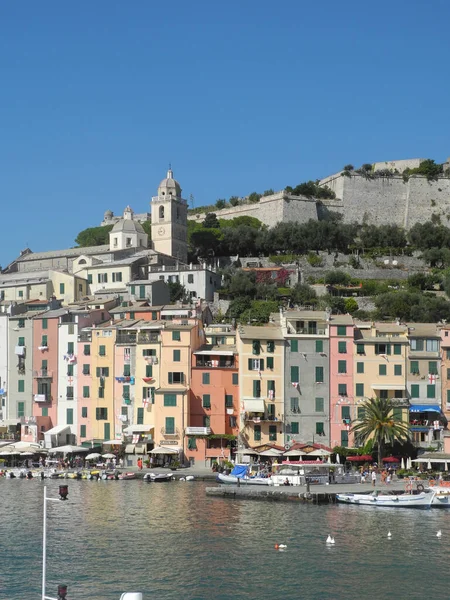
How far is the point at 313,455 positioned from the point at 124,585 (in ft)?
100

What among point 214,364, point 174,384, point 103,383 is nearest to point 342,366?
point 214,364

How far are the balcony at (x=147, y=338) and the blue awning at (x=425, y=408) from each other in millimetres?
18320

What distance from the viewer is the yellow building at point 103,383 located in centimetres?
7075

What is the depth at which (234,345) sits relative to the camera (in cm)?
7100

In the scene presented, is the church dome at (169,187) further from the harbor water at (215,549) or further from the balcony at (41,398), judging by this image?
the harbor water at (215,549)

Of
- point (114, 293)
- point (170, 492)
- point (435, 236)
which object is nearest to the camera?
point (170, 492)

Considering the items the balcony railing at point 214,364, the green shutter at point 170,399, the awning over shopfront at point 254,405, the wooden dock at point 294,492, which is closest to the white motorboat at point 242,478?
the wooden dock at point 294,492

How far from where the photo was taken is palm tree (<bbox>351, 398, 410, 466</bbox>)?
6147 centimetres

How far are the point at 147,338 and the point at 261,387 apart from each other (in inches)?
361

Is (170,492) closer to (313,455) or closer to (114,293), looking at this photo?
(313,455)

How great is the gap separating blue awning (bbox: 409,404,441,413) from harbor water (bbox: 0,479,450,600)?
14.3 m

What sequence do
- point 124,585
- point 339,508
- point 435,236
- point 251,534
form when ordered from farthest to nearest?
point 435,236 → point 339,508 → point 251,534 → point 124,585

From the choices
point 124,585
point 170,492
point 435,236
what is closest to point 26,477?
point 170,492

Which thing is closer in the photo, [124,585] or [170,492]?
[124,585]
